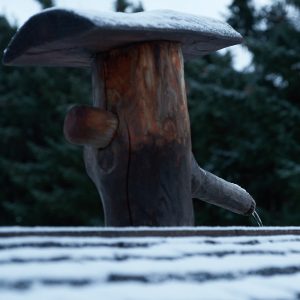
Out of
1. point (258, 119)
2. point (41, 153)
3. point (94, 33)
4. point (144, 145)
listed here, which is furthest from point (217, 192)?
point (41, 153)

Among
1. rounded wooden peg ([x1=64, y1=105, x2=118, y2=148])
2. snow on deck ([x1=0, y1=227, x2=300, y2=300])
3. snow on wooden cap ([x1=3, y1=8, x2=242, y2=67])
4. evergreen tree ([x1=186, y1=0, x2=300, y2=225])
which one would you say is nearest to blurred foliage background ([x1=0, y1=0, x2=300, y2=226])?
evergreen tree ([x1=186, y1=0, x2=300, y2=225])

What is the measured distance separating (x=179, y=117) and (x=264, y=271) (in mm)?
778

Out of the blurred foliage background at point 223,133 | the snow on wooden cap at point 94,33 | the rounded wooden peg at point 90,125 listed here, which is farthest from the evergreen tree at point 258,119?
the rounded wooden peg at point 90,125

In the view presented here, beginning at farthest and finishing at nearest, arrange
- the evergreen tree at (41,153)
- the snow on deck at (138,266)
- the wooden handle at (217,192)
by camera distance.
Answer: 1. the evergreen tree at (41,153)
2. the wooden handle at (217,192)
3. the snow on deck at (138,266)

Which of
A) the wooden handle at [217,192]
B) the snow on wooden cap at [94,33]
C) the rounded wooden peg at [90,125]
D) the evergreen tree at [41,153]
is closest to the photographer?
the snow on wooden cap at [94,33]

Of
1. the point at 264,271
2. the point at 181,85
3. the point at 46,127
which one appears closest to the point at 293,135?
the point at 46,127

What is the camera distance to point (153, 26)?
6.59 feet

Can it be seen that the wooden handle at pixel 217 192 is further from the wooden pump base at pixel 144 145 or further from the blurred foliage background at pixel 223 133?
the blurred foliage background at pixel 223 133

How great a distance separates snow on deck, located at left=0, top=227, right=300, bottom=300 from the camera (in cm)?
120

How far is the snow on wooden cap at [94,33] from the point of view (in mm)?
1913

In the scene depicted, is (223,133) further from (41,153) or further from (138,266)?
(138,266)

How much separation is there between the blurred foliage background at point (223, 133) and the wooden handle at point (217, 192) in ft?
21.9

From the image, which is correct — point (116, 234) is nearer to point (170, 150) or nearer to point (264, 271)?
point (264, 271)

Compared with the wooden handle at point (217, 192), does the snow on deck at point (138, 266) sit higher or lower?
higher
